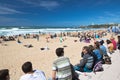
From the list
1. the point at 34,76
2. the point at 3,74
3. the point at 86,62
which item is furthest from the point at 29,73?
the point at 86,62

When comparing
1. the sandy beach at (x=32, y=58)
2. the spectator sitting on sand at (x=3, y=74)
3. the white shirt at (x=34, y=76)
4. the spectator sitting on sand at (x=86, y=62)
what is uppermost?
the spectator sitting on sand at (x=3, y=74)

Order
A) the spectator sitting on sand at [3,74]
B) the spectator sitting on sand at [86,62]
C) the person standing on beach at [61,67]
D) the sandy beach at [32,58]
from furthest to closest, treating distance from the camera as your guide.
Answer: the sandy beach at [32,58]
the spectator sitting on sand at [86,62]
the person standing on beach at [61,67]
the spectator sitting on sand at [3,74]

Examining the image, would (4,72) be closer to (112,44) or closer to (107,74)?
(107,74)

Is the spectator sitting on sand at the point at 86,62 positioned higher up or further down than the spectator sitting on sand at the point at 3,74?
further down

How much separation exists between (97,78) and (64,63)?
6.85 feet

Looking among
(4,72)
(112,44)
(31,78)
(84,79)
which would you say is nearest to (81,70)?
(84,79)

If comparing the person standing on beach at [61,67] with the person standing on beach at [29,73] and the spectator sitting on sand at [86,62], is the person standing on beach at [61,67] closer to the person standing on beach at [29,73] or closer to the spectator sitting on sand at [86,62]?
the person standing on beach at [29,73]

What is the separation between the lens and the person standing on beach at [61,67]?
402 centimetres

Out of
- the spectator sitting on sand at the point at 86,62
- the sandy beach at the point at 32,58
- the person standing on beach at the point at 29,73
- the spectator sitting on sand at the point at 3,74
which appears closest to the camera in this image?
the spectator sitting on sand at the point at 3,74

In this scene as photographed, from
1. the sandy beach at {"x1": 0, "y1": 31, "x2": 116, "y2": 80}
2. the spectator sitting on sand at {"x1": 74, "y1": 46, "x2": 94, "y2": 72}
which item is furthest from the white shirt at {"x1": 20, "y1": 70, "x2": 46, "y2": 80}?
the sandy beach at {"x1": 0, "y1": 31, "x2": 116, "y2": 80}

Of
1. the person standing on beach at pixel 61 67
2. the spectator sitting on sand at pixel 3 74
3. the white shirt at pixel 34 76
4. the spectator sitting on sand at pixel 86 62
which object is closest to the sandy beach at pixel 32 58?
the spectator sitting on sand at pixel 86 62

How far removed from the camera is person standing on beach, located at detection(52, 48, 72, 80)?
13.2 ft

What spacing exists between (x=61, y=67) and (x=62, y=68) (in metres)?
0.04

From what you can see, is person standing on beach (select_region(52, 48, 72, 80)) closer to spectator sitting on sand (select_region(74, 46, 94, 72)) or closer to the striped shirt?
the striped shirt
